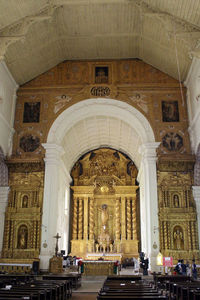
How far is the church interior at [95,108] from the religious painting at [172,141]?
0.19 feet

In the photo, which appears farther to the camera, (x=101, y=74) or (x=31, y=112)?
(x=101, y=74)

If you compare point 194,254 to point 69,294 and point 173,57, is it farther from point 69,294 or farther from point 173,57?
point 173,57

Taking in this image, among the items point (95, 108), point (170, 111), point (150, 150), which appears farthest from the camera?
point (95, 108)

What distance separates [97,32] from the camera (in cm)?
1827

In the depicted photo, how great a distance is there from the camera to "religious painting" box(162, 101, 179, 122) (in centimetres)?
1942

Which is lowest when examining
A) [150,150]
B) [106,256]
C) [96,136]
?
[106,256]

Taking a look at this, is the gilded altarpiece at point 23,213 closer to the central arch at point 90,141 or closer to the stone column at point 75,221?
the central arch at point 90,141

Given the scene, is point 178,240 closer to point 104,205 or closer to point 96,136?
point 104,205

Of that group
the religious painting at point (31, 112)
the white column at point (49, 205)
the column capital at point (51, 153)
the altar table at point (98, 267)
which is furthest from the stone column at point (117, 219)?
the religious painting at point (31, 112)

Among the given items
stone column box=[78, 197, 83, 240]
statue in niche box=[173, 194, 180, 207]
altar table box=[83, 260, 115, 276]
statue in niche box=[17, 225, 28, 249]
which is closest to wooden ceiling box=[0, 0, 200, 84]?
statue in niche box=[173, 194, 180, 207]

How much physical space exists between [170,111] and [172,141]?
1.90 meters

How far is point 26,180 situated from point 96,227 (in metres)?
9.67

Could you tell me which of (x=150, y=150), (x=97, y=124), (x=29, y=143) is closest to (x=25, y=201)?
(x=29, y=143)

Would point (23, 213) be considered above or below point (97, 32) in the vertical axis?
below
